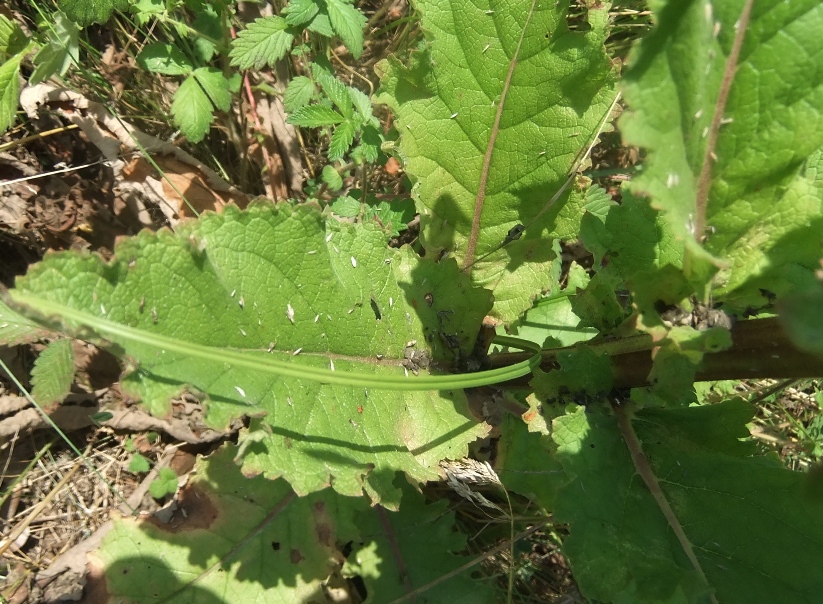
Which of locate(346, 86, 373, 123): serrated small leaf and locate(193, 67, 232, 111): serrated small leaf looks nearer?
locate(346, 86, 373, 123): serrated small leaf

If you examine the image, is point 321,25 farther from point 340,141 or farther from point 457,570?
point 457,570

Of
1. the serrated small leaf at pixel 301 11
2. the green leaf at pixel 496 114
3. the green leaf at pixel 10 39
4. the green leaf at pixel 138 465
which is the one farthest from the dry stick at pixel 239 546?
the green leaf at pixel 10 39

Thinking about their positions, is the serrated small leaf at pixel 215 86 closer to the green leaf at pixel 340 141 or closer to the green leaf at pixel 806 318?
the green leaf at pixel 340 141

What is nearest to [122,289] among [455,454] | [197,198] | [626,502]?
[455,454]

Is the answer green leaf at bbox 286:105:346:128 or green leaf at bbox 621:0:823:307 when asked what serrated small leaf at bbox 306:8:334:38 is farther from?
green leaf at bbox 621:0:823:307

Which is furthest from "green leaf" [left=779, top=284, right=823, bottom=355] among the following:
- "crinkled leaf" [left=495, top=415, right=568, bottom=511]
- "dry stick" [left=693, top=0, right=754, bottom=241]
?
"crinkled leaf" [left=495, top=415, right=568, bottom=511]
